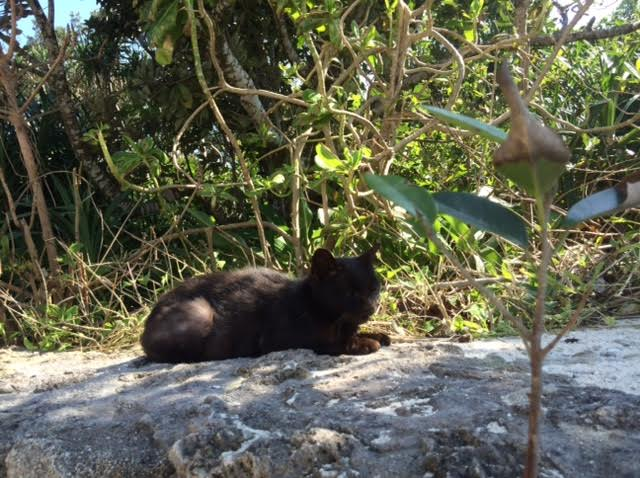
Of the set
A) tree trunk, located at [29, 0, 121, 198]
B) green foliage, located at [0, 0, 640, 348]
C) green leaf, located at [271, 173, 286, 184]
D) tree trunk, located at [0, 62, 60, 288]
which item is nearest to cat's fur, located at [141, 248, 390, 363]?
green foliage, located at [0, 0, 640, 348]

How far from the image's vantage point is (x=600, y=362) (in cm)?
238

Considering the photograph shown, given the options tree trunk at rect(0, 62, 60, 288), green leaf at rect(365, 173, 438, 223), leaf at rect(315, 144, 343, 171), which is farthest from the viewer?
tree trunk at rect(0, 62, 60, 288)

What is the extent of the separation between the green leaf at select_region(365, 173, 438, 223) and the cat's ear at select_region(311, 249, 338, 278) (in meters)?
1.98

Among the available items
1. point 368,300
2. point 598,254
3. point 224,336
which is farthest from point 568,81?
point 224,336

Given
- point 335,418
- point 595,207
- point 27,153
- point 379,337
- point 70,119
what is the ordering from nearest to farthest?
point 595,207
point 335,418
point 379,337
point 27,153
point 70,119

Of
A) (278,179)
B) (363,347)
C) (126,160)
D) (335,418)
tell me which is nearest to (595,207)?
(335,418)

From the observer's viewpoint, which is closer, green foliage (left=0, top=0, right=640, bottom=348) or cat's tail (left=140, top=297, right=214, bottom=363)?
cat's tail (left=140, top=297, right=214, bottom=363)

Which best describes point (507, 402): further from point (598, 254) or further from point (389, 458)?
point (598, 254)

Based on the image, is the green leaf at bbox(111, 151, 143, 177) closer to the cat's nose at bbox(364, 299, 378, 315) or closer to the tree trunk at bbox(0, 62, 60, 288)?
the tree trunk at bbox(0, 62, 60, 288)

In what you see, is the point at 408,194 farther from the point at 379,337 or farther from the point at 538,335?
the point at 379,337

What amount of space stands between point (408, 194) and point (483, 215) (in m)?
0.19

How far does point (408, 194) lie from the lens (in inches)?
41.2

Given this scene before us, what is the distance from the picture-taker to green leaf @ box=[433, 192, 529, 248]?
114cm

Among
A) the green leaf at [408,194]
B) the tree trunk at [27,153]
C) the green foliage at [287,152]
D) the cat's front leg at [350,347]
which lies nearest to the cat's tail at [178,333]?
the cat's front leg at [350,347]
